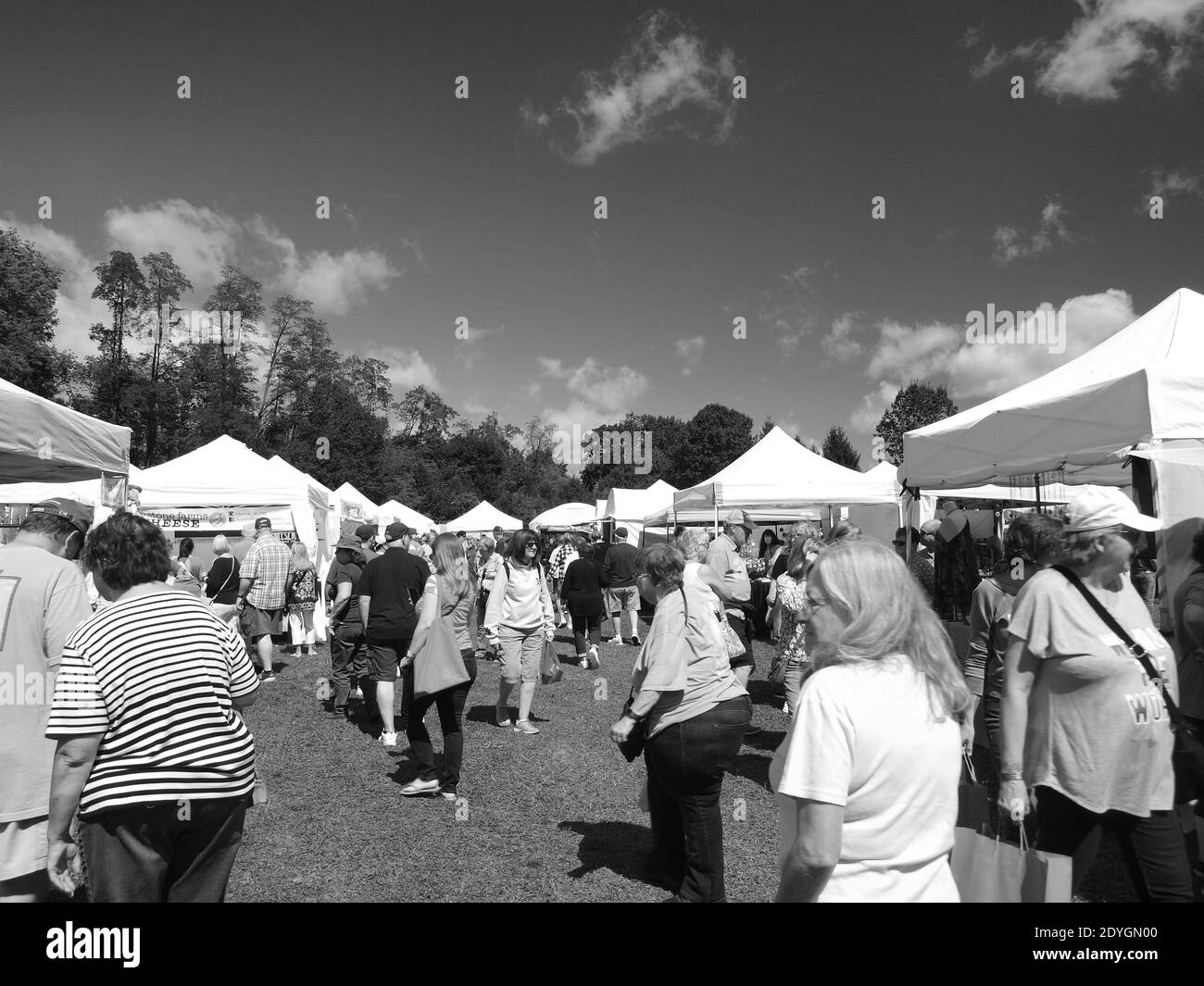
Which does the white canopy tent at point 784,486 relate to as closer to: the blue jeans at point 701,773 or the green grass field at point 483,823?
the green grass field at point 483,823

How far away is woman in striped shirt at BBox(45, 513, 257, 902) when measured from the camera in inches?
85.7

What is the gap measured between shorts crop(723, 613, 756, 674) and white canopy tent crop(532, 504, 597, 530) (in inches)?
892

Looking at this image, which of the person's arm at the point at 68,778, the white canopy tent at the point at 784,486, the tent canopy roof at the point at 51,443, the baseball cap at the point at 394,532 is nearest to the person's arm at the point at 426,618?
the baseball cap at the point at 394,532

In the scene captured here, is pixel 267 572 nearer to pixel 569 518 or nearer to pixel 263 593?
pixel 263 593

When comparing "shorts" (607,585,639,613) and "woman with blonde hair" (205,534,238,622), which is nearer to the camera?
"woman with blonde hair" (205,534,238,622)

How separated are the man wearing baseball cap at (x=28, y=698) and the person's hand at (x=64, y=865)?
1.25 ft

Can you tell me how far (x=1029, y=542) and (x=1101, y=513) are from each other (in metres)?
1.28

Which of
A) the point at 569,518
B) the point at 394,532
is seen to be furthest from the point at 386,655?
the point at 569,518

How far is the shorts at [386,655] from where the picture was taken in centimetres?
652

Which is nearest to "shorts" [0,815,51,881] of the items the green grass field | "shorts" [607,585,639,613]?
the green grass field

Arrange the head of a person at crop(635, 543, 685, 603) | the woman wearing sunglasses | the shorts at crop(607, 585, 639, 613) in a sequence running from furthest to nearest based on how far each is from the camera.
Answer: the shorts at crop(607, 585, 639, 613)
the head of a person at crop(635, 543, 685, 603)
the woman wearing sunglasses

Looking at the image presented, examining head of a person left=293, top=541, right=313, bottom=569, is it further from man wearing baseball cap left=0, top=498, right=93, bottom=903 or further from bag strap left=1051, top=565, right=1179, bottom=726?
bag strap left=1051, top=565, right=1179, bottom=726
